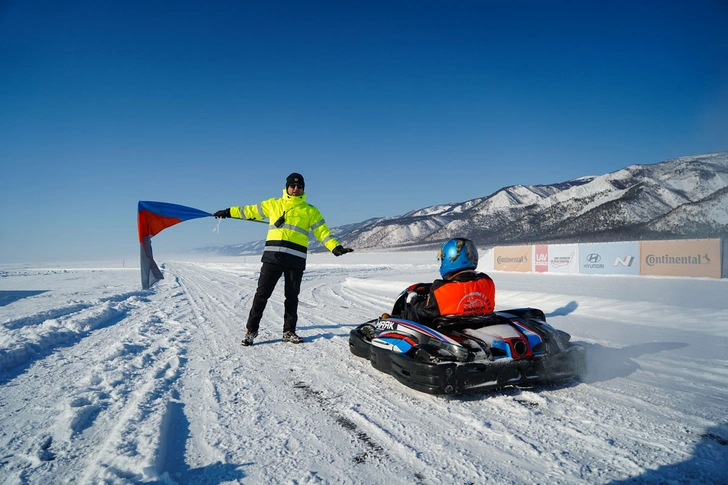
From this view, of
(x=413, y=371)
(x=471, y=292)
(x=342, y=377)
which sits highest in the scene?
(x=471, y=292)

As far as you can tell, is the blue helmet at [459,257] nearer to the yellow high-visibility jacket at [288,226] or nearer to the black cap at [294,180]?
the yellow high-visibility jacket at [288,226]

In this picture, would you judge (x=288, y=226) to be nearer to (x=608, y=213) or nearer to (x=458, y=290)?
(x=458, y=290)

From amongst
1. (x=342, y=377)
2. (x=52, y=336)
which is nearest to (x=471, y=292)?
(x=342, y=377)

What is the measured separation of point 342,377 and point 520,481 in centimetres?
225

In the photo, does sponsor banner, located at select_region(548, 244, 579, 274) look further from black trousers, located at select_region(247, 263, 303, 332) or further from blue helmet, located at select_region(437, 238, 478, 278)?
blue helmet, located at select_region(437, 238, 478, 278)

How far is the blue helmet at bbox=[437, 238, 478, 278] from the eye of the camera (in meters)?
4.11

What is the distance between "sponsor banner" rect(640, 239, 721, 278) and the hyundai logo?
5.77 ft

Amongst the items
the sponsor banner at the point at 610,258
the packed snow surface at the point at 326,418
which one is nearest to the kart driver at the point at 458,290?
the packed snow surface at the point at 326,418

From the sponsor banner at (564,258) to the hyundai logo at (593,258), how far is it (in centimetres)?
52

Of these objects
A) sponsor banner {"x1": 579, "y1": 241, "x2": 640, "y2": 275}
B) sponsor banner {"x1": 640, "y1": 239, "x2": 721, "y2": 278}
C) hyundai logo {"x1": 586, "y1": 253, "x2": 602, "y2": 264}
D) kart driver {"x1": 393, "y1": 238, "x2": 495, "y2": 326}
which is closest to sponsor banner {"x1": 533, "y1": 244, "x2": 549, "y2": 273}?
sponsor banner {"x1": 579, "y1": 241, "x2": 640, "y2": 275}

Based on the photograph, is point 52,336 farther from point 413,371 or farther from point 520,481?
point 520,481

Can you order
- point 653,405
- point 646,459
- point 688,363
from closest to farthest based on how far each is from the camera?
point 646,459
point 653,405
point 688,363

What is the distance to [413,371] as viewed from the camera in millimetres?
3365

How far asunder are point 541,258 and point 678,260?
5.78 meters
